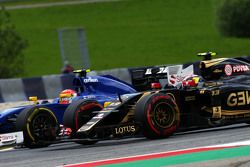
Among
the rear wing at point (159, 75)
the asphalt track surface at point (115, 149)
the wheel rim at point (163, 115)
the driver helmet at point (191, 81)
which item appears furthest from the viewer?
the rear wing at point (159, 75)

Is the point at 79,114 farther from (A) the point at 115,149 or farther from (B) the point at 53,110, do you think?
(A) the point at 115,149

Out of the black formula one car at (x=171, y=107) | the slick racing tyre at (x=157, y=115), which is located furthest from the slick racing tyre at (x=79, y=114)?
the slick racing tyre at (x=157, y=115)

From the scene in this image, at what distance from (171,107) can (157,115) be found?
0.27 metres

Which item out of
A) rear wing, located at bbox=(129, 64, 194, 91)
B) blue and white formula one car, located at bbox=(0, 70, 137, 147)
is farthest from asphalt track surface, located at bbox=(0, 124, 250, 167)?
rear wing, located at bbox=(129, 64, 194, 91)

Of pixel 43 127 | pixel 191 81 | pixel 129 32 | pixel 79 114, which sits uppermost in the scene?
pixel 129 32

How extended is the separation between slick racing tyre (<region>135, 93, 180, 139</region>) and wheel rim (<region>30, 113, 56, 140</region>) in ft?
5.00

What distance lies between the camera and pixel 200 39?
39.1 meters

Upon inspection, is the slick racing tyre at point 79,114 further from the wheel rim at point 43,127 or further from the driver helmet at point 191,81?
the driver helmet at point 191,81

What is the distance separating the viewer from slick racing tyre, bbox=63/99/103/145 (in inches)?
457

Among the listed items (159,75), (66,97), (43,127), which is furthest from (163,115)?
(66,97)

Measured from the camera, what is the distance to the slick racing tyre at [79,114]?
38.1 feet

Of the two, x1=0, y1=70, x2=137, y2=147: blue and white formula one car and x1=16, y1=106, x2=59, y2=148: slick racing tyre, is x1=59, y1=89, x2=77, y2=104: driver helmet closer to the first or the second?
x1=0, y1=70, x2=137, y2=147: blue and white formula one car

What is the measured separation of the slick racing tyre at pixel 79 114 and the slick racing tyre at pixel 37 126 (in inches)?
10.9

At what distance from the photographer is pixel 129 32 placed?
1667 inches
